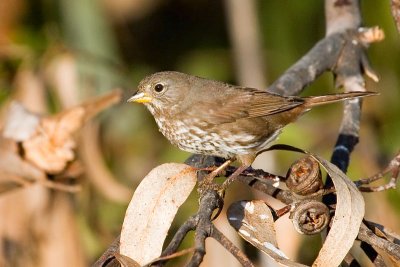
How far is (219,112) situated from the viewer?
13.9 feet

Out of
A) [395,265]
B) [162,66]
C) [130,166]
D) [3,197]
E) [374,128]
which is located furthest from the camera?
[162,66]

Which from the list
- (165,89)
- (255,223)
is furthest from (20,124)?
(255,223)

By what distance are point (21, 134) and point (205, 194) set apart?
132cm

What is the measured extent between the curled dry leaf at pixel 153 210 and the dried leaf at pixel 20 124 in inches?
44.7

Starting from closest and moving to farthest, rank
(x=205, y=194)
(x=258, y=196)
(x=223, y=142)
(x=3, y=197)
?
(x=205, y=194) < (x=223, y=142) < (x=3, y=197) < (x=258, y=196)

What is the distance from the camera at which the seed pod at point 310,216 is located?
9.81 feet

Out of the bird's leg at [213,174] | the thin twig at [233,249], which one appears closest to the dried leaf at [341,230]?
the thin twig at [233,249]

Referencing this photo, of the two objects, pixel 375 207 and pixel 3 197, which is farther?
pixel 375 207

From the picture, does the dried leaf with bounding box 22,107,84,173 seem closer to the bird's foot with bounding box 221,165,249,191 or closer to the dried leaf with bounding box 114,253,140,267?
the bird's foot with bounding box 221,165,249,191

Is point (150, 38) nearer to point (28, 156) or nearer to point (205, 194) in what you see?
point (28, 156)

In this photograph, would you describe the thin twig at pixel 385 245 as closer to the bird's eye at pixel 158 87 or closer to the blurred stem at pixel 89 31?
the bird's eye at pixel 158 87

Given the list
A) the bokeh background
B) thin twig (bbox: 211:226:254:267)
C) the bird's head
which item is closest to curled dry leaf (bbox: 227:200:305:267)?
thin twig (bbox: 211:226:254:267)

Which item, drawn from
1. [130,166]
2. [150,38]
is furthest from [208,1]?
[130,166]

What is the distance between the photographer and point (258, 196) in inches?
209
